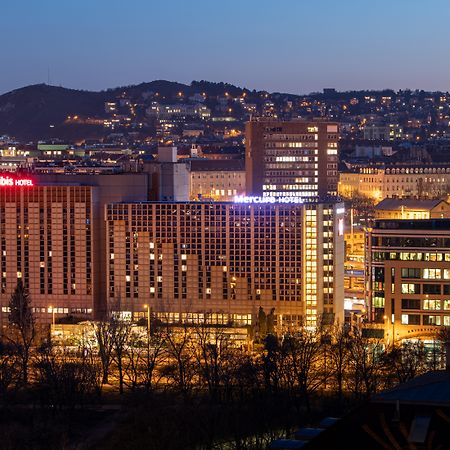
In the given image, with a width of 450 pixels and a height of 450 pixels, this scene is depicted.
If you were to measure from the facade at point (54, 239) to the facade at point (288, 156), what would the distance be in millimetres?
59215

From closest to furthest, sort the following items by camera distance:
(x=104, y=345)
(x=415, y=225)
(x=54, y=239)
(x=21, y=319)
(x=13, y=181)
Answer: (x=104, y=345)
(x=415, y=225)
(x=21, y=319)
(x=54, y=239)
(x=13, y=181)

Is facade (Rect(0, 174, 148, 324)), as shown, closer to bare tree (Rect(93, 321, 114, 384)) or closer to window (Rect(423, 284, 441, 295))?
bare tree (Rect(93, 321, 114, 384))

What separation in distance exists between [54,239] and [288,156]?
61.7m

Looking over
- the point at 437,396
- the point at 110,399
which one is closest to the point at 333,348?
the point at 110,399

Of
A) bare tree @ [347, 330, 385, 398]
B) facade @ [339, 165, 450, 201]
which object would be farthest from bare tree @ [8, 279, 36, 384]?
facade @ [339, 165, 450, 201]

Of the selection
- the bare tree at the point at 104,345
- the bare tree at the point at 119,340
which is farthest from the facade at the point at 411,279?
the bare tree at the point at 104,345

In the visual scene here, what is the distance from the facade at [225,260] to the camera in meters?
72.8

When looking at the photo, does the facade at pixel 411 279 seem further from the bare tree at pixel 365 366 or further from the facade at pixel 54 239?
the facade at pixel 54 239

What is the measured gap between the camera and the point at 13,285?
75000 mm

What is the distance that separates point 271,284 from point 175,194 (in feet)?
36.0

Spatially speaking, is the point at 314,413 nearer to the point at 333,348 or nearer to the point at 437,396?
the point at 333,348

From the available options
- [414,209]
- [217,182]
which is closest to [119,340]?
[414,209]

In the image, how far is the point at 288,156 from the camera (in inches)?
5305

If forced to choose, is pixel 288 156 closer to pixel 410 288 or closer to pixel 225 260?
pixel 225 260
